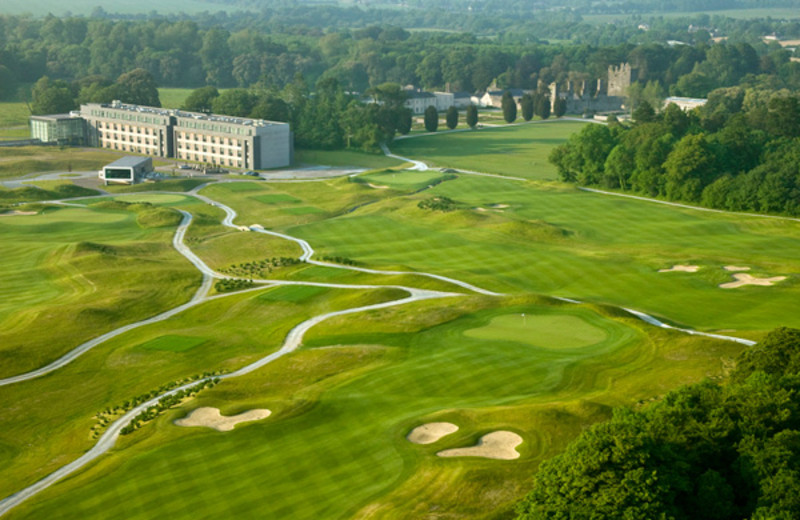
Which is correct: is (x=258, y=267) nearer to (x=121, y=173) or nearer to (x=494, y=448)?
(x=494, y=448)

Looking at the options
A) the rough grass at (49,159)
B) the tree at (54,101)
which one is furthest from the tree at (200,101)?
the tree at (54,101)

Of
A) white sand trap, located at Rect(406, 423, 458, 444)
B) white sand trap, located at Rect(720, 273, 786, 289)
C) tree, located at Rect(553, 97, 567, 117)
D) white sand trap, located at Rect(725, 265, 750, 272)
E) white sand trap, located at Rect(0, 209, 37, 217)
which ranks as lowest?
white sand trap, located at Rect(406, 423, 458, 444)

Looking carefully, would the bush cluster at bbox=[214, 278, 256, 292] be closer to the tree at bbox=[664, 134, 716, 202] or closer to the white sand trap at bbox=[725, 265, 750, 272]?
the white sand trap at bbox=[725, 265, 750, 272]

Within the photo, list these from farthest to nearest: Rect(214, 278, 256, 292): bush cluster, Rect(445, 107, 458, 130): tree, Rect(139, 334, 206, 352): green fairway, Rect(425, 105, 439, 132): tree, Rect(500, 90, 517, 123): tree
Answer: Rect(500, 90, 517, 123): tree
Rect(445, 107, 458, 130): tree
Rect(425, 105, 439, 132): tree
Rect(214, 278, 256, 292): bush cluster
Rect(139, 334, 206, 352): green fairway

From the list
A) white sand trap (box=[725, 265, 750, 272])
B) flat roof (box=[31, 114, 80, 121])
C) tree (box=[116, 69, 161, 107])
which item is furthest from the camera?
tree (box=[116, 69, 161, 107])

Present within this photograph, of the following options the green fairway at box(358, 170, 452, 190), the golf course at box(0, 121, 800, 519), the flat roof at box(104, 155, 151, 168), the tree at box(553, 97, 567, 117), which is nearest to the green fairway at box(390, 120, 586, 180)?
the tree at box(553, 97, 567, 117)

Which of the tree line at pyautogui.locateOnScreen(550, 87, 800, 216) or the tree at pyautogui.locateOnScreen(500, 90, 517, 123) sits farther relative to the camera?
the tree at pyautogui.locateOnScreen(500, 90, 517, 123)

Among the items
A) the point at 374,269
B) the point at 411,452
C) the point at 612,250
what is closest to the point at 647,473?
the point at 411,452

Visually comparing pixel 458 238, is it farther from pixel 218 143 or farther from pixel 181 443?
pixel 218 143
